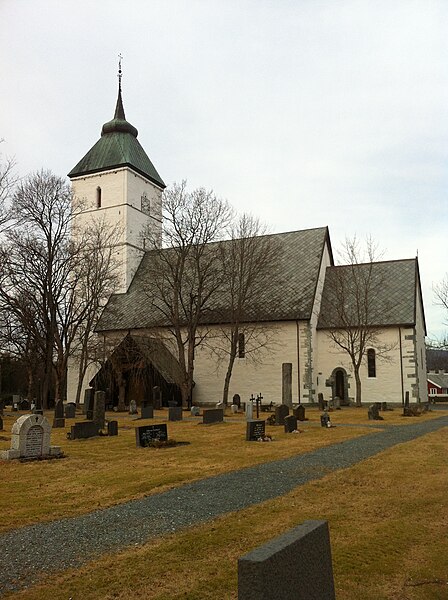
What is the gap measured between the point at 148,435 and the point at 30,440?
3.25m

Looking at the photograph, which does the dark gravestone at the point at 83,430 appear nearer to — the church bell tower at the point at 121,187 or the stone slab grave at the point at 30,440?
the stone slab grave at the point at 30,440

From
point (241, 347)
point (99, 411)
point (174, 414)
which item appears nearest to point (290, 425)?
point (99, 411)

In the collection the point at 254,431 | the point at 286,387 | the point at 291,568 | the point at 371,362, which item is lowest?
the point at 254,431

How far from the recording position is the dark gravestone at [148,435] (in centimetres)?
1504

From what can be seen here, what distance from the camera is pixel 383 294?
35.8 metres

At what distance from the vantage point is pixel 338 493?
29.9ft

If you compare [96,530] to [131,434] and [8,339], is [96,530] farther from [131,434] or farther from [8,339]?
[8,339]

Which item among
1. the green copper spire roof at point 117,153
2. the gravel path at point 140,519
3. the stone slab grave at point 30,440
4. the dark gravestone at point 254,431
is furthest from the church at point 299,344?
the gravel path at point 140,519

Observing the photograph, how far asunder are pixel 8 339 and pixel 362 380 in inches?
850

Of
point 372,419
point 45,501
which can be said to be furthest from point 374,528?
point 372,419

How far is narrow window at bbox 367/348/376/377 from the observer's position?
34.0 meters

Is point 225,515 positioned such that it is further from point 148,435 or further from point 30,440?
point 148,435

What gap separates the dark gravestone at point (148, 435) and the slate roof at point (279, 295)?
19.4 m

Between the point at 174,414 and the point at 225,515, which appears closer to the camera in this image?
the point at 225,515
